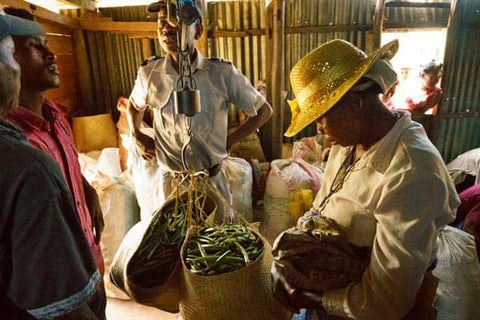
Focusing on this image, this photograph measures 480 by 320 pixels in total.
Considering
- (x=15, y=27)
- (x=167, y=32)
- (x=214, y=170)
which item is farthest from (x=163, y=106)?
(x=15, y=27)

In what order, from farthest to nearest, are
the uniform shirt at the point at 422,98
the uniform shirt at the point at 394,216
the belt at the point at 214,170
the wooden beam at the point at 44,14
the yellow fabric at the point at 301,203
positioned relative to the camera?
the uniform shirt at the point at 422,98
the yellow fabric at the point at 301,203
the wooden beam at the point at 44,14
the belt at the point at 214,170
the uniform shirt at the point at 394,216

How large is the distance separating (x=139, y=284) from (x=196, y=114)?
1.74 m

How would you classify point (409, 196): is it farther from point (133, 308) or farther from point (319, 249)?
point (133, 308)

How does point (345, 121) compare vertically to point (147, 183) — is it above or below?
above

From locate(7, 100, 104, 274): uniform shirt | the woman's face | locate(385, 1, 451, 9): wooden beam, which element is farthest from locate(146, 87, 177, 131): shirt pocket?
locate(385, 1, 451, 9): wooden beam

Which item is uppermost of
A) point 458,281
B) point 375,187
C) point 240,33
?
point 240,33

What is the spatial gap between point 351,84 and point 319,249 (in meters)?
0.82

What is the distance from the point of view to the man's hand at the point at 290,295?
1664mm

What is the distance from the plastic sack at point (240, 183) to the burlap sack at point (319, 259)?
296 centimetres

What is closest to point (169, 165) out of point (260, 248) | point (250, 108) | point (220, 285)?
point (250, 108)

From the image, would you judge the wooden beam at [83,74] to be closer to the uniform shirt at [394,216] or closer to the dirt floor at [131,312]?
the dirt floor at [131,312]

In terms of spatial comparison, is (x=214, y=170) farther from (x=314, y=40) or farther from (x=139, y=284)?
(x=314, y=40)

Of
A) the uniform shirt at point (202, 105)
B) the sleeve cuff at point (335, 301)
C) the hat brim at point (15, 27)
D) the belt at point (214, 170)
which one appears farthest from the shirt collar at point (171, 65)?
the sleeve cuff at point (335, 301)

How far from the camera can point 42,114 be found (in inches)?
92.8
